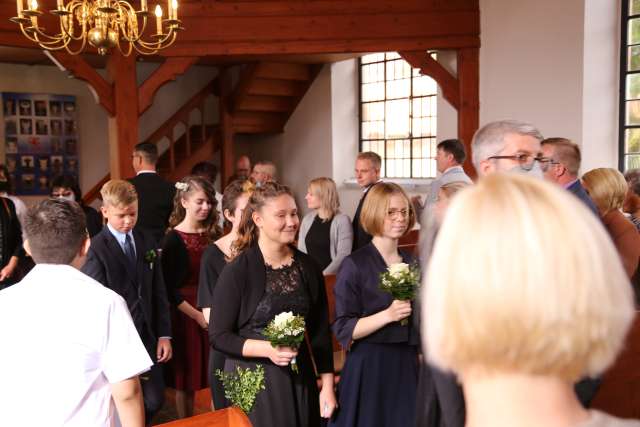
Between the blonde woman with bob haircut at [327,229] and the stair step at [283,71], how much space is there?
6.31 metres

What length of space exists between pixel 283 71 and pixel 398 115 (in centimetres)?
219

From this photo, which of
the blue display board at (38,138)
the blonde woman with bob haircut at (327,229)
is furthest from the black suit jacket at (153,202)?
the blue display board at (38,138)

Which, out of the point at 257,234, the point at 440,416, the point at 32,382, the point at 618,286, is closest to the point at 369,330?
the point at 257,234

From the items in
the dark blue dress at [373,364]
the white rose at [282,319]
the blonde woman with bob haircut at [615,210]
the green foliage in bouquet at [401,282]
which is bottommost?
the dark blue dress at [373,364]

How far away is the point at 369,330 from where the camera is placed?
11.6ft

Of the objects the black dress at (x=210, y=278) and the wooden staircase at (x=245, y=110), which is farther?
the wooden staircase at (x=245, y=110)

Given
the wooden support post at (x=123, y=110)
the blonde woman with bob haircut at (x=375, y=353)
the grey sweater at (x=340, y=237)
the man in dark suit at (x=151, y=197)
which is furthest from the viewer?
the wooden support post at (x=123, y=110)

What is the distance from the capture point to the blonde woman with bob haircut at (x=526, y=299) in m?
1.01

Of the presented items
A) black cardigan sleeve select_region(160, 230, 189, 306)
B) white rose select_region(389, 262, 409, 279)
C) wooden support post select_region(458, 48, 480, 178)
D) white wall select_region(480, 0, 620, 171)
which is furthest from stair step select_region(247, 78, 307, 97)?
white rose select_region(389, 262, 409, 279)

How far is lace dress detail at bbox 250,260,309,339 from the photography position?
129 inches

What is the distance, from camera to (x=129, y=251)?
4113 millimetres

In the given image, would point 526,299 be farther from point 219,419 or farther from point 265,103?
point 265,103

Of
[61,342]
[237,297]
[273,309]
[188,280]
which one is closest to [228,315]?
[237,297]

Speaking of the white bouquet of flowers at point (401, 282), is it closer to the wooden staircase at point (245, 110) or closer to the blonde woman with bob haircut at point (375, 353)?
the blonde woman with bob haircut at point (375, 353)
